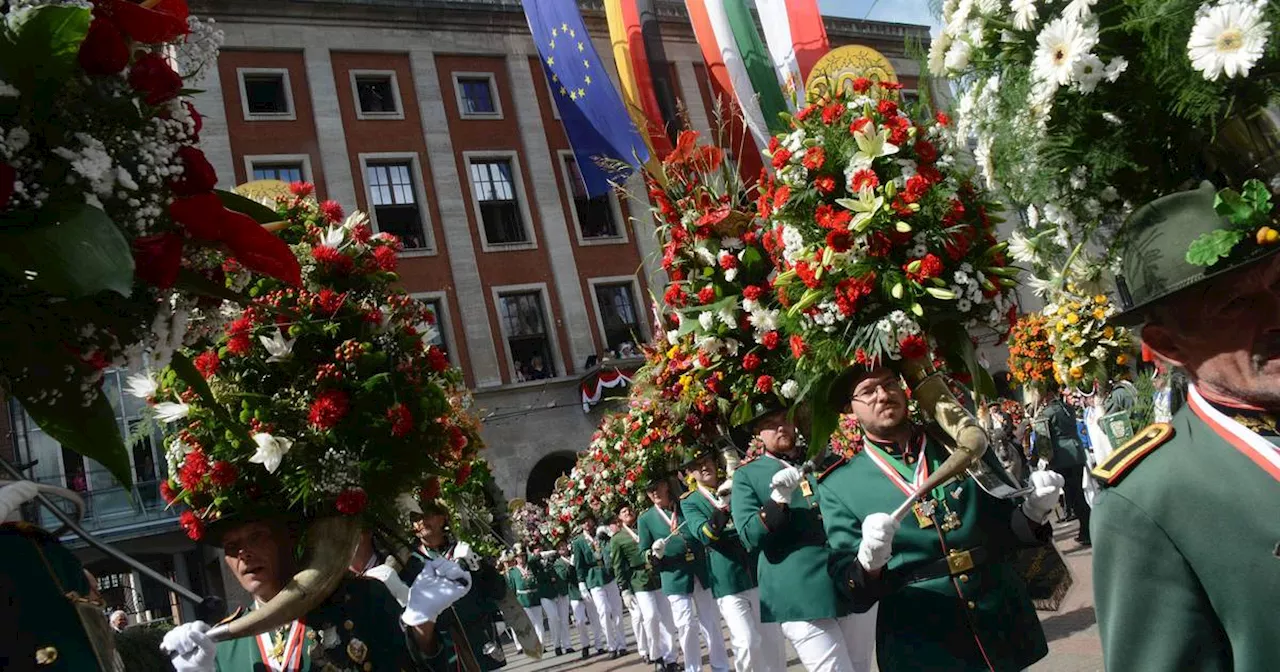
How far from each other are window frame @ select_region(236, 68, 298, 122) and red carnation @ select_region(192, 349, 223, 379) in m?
23.5

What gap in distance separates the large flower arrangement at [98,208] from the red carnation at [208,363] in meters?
1.76

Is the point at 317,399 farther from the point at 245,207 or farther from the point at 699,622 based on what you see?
the point at 699,622

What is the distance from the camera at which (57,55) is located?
2.25 meters

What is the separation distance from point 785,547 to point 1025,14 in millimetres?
4345

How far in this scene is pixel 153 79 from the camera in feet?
8.39

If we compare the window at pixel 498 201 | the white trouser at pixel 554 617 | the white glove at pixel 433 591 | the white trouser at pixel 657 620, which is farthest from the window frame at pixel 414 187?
the white glove at pixel 433 591

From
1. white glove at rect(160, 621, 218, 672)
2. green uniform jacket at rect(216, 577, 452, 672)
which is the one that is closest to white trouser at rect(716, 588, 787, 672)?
green uniform jacket at rect(216, 577, 452, 672)

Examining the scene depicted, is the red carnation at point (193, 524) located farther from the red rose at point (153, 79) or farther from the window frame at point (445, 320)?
the window frame at point (445, 320)

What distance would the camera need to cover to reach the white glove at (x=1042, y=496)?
415 centimetres

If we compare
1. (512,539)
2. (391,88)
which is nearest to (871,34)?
(391,88)

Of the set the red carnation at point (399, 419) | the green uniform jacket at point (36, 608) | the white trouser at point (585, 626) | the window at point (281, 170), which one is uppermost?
the window at point (281, 170)

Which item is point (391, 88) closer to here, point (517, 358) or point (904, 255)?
point (517, 358)

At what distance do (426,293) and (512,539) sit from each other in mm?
6878

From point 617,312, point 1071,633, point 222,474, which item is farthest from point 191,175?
point 617,312
